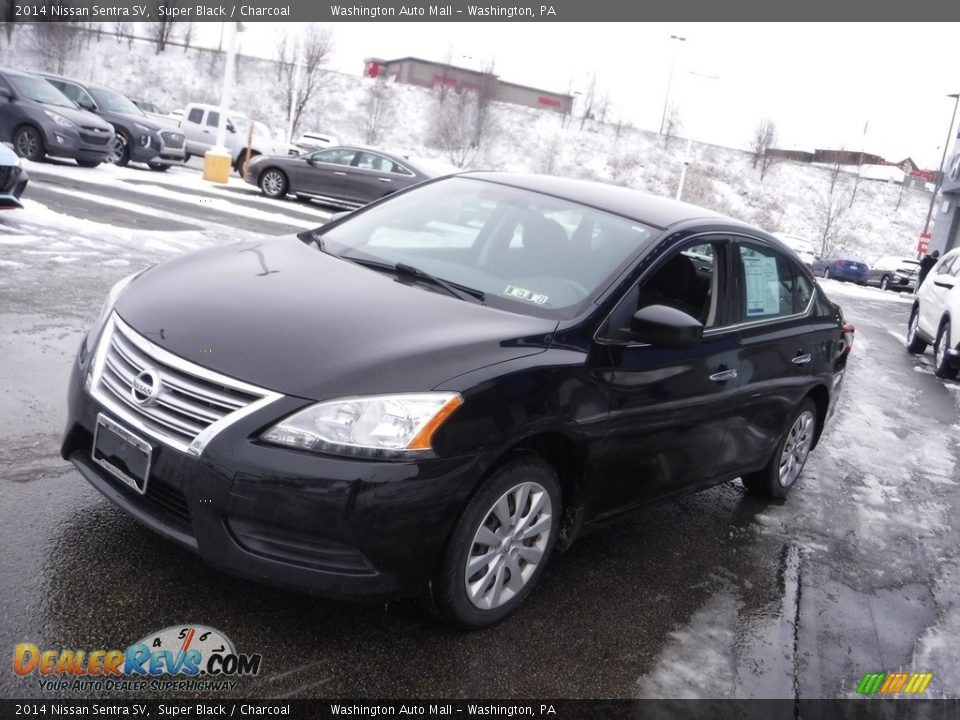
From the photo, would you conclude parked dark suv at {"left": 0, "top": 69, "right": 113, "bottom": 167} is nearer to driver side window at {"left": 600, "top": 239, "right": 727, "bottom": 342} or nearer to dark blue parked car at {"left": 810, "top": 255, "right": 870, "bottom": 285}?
driver side window at {"left": 600, "top": 239, "right": 727, "bottom": 342}

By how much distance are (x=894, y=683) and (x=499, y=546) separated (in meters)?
1.73

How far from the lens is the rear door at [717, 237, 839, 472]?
4633 millimetres

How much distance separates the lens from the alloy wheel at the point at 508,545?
3.27 meters

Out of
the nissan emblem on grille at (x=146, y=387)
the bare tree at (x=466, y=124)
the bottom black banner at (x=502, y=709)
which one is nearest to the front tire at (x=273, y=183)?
the nissan emblem on grille at (x=146, y=387)

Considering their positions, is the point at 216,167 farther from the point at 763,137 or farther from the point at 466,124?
the point at 763,137

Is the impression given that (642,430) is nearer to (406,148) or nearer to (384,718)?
(384,718)

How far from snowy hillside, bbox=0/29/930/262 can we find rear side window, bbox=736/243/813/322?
194 ft

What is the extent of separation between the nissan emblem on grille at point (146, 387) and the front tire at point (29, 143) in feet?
51.9

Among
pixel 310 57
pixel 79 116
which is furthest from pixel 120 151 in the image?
pixel 310 57

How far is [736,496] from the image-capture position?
224 inches

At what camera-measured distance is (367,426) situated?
294 centimetres

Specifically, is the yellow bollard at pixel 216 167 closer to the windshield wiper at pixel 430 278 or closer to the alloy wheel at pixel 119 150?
the alloy wheel at pixel 119 150

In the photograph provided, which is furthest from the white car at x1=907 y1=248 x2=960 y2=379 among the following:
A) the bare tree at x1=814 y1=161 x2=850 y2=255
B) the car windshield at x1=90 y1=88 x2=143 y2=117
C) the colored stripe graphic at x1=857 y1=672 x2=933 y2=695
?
the bare tree at x1=814 y1=161 x2=850 y2=255

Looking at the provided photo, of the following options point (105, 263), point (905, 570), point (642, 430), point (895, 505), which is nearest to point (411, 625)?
point (642, 430)
